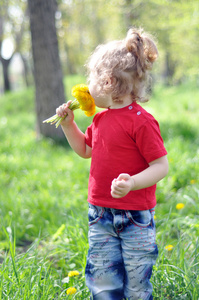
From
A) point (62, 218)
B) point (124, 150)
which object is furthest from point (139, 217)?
point (62, 218)

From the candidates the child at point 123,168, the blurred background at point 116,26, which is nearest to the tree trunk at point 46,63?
the blurred background at point 116,26

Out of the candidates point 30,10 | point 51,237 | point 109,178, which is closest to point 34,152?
point 30,10

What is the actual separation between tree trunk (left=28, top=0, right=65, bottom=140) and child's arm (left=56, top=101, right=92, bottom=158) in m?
3.67

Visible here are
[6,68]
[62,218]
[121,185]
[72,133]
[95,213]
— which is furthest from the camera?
[6,68]

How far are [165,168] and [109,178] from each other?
27 cm

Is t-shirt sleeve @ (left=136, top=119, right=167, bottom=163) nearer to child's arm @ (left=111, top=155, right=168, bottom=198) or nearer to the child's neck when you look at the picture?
child's arm @ (left=111, top=155, right=168, bottom=198)

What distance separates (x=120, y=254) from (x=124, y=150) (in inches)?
21.3

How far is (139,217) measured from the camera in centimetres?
163

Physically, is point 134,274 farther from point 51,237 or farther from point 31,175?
point 31,175

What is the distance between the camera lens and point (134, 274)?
1.64m

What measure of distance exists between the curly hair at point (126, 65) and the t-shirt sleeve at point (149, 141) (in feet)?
0.57

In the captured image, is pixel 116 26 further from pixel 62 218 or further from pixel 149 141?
pixel 149 141

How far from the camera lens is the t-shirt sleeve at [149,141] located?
150 centimetres

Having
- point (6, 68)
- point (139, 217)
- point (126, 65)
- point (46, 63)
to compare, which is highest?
point (6, 68)
